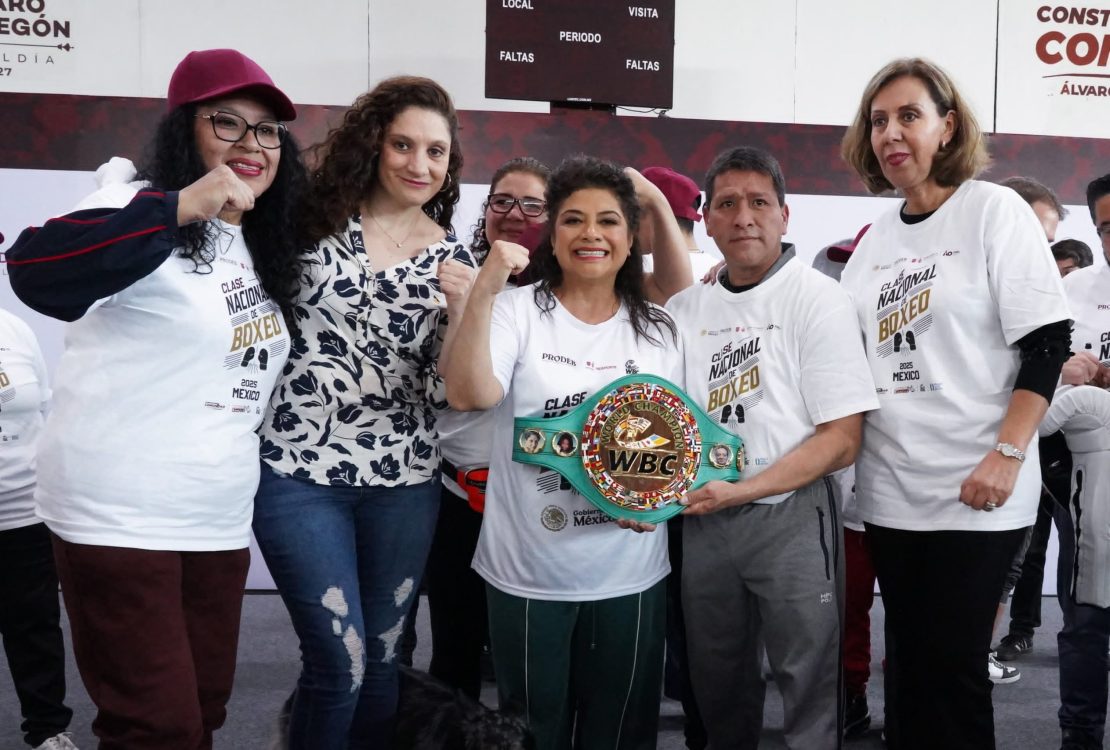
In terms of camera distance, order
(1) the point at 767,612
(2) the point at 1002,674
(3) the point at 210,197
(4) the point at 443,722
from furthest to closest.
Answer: (2) the point at 1002,674
(1) the point at 767,612
(4) the point at 443,722
(3) the point at 210,197

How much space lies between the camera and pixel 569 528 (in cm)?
207

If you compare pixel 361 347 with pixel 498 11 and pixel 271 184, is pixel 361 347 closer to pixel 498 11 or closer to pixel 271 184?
pixel 271 184

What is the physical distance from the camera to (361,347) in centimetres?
202

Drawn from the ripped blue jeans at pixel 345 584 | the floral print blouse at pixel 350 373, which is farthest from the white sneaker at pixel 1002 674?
the floral print blouse at pixel 350 373

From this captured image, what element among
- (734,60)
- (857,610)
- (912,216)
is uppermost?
(734,60)

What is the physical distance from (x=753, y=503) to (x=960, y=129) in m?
0.95

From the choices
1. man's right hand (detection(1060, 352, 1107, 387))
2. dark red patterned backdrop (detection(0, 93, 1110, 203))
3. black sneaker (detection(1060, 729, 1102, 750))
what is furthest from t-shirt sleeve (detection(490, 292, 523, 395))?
dark red patterned backdrop (detection(0, 93, 1110, 203))

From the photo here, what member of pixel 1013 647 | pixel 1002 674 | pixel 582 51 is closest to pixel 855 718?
pixel 1002 674

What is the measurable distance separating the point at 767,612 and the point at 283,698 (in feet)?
6.83

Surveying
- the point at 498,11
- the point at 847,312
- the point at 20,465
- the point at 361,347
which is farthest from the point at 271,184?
the point at 498,11

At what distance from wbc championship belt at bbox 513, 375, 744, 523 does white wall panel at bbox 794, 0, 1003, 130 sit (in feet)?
12.5

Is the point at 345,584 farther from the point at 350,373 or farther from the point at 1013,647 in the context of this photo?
the point at 1013,647

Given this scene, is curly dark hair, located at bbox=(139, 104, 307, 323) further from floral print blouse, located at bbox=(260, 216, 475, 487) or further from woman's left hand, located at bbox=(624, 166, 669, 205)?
woman's left hand, located at bbox=(624, 166, 669, 205)

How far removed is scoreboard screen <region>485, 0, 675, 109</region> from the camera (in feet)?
15.5
